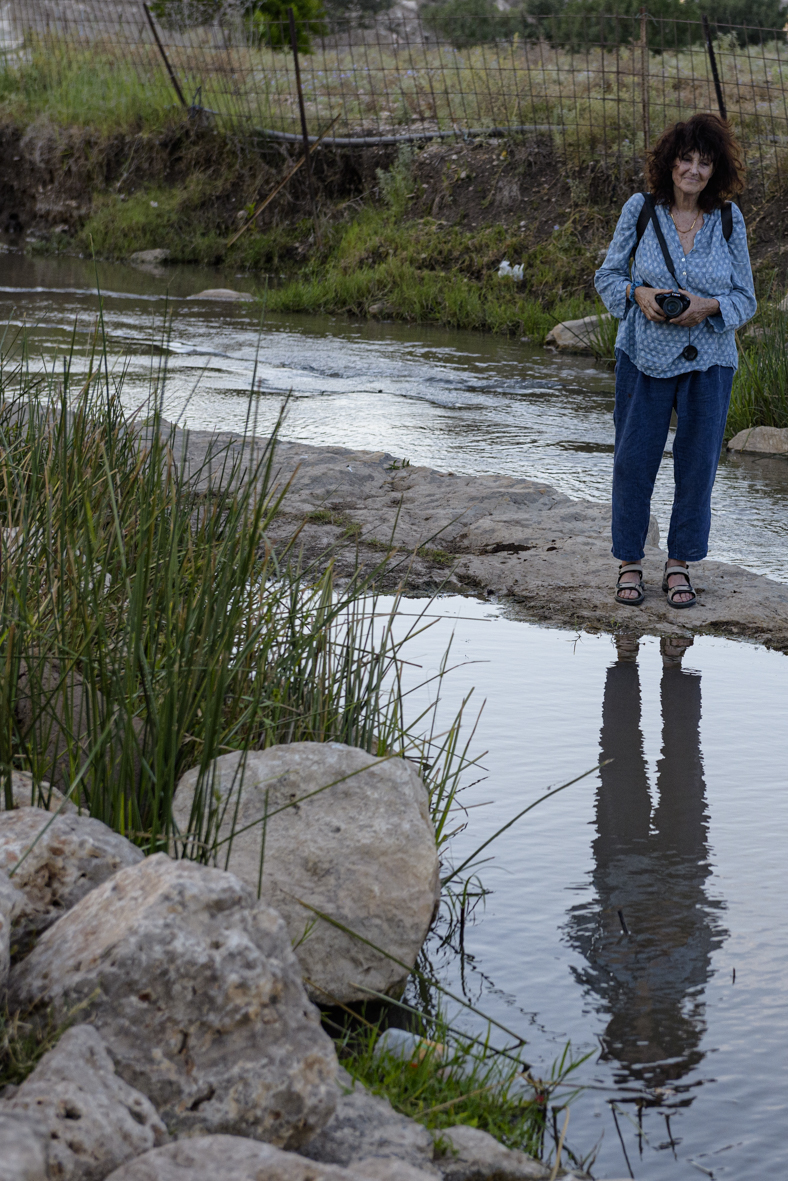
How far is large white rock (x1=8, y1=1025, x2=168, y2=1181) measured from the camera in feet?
4.50

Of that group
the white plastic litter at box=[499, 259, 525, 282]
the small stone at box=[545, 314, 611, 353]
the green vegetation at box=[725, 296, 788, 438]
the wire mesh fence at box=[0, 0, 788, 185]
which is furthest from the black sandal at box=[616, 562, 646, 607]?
the white plastic litter at box=[499, 259, 525, 282]

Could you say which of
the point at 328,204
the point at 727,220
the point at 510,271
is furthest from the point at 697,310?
the point at 328,204

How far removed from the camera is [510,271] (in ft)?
38.3

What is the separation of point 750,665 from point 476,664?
0.86 m

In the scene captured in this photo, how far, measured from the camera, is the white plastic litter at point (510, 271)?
38.1ft

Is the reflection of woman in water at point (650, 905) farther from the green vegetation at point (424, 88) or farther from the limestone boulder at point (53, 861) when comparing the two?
the green vegetation at point (424, 88)

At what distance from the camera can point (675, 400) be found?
4.38 meters

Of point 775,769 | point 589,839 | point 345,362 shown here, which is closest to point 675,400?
point 775,769

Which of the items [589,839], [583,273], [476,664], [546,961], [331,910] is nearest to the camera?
[331,910]

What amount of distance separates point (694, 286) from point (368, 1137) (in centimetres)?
322

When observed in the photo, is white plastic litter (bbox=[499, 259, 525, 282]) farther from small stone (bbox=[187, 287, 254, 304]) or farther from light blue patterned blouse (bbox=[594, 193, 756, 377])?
light blue patterned blouse (bbox=[594, 193, 756, 377])

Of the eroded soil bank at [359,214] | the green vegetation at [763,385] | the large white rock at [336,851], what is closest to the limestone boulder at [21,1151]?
the large white rock at [336,851]

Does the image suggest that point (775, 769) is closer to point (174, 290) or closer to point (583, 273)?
point (583, 273)

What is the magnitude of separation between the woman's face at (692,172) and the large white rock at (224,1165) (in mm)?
3496
